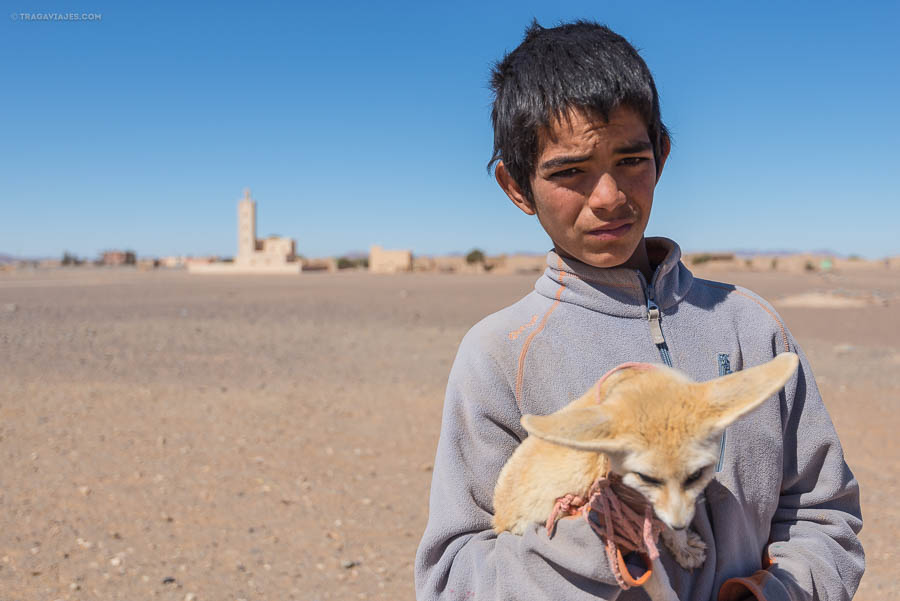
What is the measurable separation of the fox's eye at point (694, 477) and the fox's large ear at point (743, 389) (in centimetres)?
13

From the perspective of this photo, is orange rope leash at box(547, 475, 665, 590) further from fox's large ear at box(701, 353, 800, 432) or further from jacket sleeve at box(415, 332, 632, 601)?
fox's large ear at box(701, 353, 800, 432)

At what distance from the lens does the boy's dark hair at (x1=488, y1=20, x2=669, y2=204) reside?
203 cm

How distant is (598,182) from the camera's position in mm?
2010

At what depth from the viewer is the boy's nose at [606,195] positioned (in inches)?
77.9

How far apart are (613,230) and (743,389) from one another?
657 millimetres

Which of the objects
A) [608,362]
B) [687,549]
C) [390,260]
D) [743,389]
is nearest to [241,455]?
[608,362]

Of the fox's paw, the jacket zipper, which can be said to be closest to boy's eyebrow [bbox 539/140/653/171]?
the jacket zipper

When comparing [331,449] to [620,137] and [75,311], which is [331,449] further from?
[75,311]

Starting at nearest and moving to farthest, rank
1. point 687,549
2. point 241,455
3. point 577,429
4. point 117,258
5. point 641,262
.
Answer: point 577,429 < point 687,549 < point 641,262 < point 241,455 < point 117,258

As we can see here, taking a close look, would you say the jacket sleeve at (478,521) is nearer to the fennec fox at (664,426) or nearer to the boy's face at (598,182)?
the fennec fox at (664,426)

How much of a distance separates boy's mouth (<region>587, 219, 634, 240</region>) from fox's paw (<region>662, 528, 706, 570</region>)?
92cm

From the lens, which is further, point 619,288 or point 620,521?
point 619,288

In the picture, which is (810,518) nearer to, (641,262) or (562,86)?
(641,262)

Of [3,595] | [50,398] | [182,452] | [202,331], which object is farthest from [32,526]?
[202,331]
